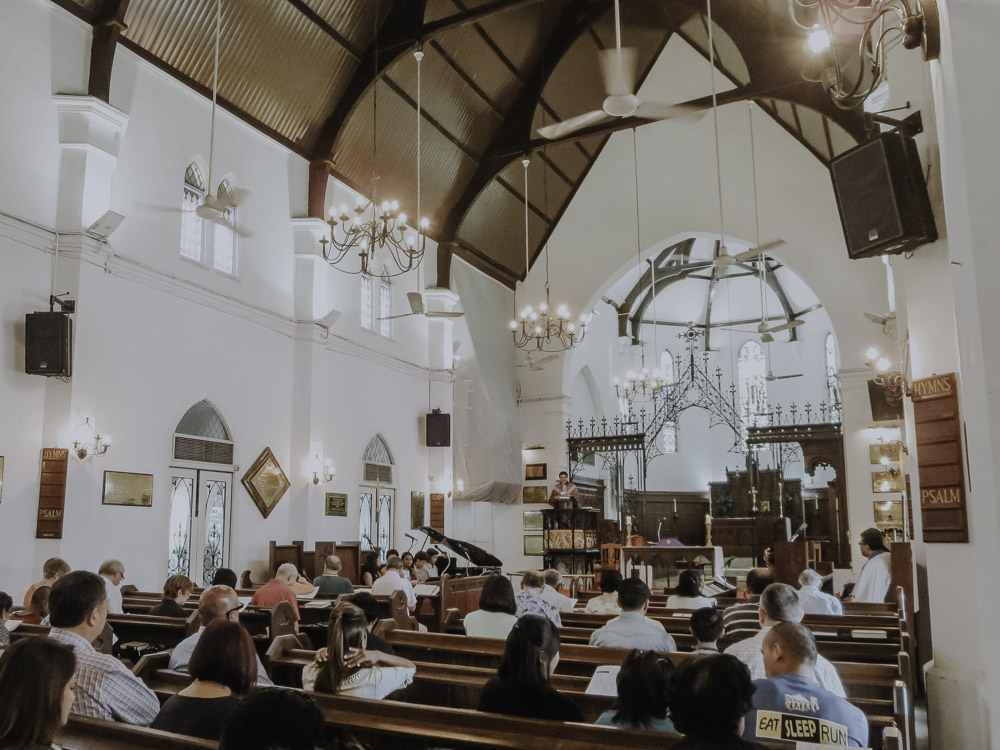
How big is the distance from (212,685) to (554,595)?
15.7 feet

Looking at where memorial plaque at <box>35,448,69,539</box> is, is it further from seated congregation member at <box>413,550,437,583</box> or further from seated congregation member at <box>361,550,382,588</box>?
seated congregation member at <box>413,550,437,583</box>

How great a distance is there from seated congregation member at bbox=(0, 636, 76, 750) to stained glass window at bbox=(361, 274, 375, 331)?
11.7 meters

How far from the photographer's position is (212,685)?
8.95ft

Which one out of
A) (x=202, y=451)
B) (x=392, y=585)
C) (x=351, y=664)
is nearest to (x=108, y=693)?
(x=351, y=664)

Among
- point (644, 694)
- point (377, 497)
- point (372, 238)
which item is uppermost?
point (372, 238)

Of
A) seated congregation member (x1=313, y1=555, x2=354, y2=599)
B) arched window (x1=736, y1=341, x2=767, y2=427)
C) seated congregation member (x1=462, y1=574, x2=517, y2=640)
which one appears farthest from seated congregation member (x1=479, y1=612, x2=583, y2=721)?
arched window (x1=736, y1=341, x2=767, y2=427)

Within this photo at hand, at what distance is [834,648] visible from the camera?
5270mm

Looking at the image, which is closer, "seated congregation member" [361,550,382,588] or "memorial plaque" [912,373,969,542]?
"memorial plaque" [912,373,969,542]

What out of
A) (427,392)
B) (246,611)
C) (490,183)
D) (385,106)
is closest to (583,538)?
(427,392)

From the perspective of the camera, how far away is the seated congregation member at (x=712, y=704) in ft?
6.91

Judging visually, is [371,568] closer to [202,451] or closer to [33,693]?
[202,451]

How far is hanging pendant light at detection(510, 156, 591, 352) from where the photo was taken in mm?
12703

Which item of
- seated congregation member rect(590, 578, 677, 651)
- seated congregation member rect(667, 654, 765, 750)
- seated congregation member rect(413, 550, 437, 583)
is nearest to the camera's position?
seated congregation member rect(667, 654, 765, 750)

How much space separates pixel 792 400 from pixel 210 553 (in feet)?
53.9
